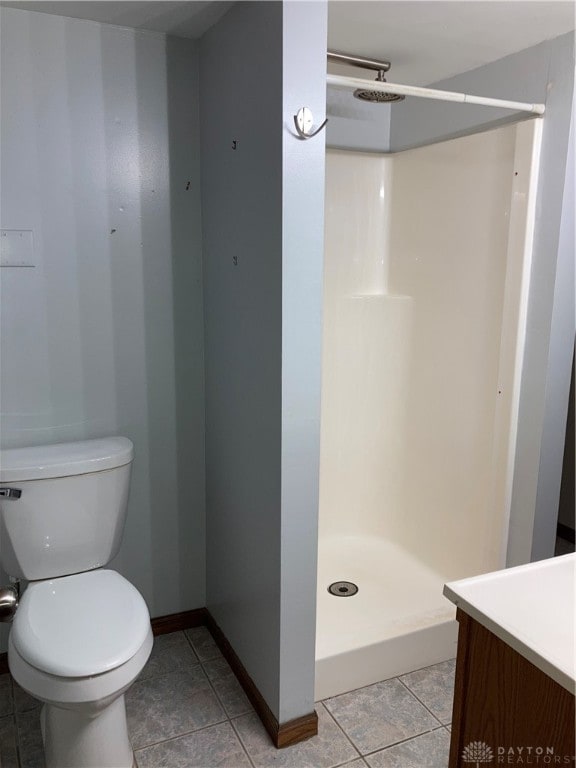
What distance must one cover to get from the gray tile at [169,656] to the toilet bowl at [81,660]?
399mm

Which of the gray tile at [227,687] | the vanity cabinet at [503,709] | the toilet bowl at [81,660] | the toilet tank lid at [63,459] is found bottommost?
the gray tile at [227,687]

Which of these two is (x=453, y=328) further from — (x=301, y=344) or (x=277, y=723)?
(x=277, y=723)

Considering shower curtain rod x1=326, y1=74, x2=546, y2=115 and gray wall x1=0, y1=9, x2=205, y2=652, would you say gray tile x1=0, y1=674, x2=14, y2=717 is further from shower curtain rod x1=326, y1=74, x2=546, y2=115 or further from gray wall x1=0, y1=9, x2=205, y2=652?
shower curtain rod x1=326, y1=74, x2=546, y2=115

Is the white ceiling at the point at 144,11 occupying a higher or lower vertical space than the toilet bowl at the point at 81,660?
higher

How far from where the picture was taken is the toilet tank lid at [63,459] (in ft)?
5.69

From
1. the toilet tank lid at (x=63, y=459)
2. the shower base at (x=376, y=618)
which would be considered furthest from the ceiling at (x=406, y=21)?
the shower base at (x=376, y=618)

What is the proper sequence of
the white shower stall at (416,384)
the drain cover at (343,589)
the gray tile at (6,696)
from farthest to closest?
the drain cover at (343,589) → the white shower stall at (416,384) → the gray tile at (6,696)

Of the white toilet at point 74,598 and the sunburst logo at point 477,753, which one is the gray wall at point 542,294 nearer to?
the sunburst logo at point 477,753

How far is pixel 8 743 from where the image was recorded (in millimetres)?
1738

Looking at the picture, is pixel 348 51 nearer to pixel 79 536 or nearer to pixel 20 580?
pixel 79 536

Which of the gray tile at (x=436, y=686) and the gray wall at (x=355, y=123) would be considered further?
the gray wall at (x=355, y=123)

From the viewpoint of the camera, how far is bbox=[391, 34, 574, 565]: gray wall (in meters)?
1.87

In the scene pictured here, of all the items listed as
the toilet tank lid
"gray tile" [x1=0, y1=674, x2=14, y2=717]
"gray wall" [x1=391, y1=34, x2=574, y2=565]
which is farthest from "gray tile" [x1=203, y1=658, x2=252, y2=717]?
"gray wall" [x1=391, y1=34, x2=574, y2=565]

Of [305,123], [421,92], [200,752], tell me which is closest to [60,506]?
[200,752]
